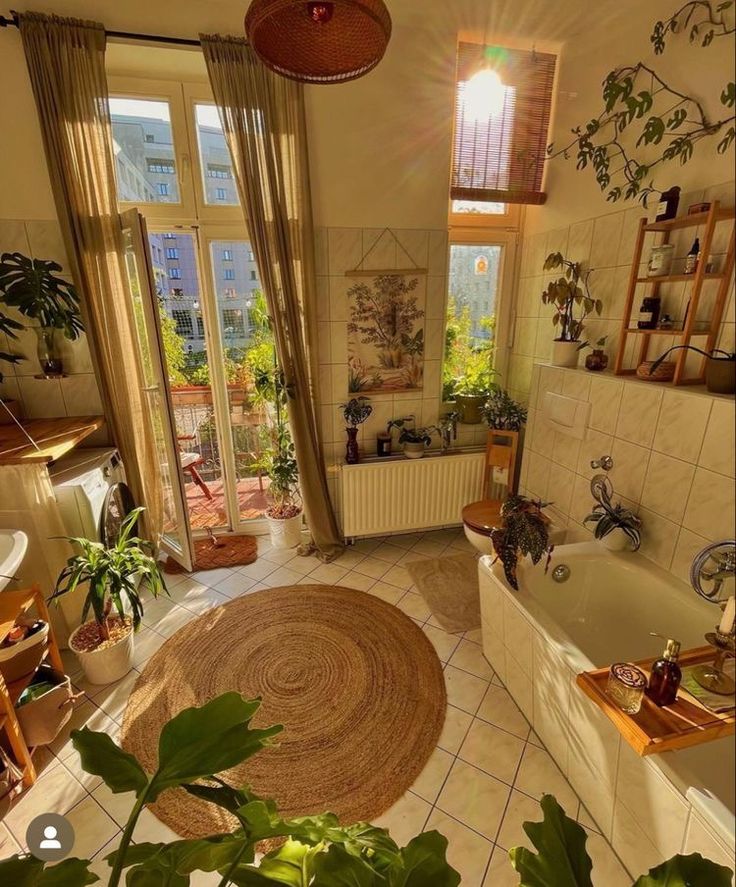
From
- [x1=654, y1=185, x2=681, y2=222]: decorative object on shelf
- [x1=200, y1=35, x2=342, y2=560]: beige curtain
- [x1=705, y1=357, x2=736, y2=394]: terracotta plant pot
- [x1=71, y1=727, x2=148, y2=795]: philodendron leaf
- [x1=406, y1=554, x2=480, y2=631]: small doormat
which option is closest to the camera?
[x1=705, y1=357, x2=736, y2=394]: terracotta plant pot

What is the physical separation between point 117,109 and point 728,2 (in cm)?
270

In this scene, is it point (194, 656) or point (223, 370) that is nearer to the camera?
point (194, 656)

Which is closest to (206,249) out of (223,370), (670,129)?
(223,370)

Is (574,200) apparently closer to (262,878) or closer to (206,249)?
(262,878)

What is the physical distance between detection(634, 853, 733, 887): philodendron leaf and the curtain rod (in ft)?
9.75

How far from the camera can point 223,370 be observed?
2.66 metres

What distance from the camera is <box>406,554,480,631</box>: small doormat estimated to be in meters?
2.20

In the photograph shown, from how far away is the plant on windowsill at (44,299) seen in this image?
1917 mm

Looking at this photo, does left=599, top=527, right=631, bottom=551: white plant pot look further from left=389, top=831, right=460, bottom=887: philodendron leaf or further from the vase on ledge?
the vase on ledge

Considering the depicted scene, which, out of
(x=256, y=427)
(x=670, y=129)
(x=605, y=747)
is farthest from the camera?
(x=256, y=427)

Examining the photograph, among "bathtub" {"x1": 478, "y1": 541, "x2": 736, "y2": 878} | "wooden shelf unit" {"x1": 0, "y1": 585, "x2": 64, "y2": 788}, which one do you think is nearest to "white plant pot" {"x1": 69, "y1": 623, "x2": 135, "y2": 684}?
"wooden shelf unit" {"x1": 0, "y1": 585, "x2": 64, "y2": 788}

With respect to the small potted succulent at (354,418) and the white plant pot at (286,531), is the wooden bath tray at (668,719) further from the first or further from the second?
the white plant pot at (286,531)

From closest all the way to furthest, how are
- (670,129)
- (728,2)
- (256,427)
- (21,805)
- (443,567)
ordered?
(728,2), (670,129), (21,805), (443,567), (256,427)

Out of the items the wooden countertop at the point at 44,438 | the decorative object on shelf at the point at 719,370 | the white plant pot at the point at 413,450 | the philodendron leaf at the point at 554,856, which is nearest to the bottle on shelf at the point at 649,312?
the decorative object on shelf at the point at 719,370
